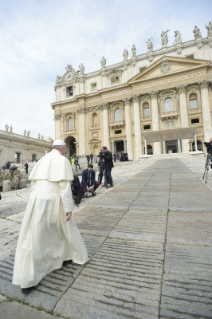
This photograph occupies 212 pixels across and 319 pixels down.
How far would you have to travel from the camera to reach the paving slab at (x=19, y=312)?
1286 millimetres

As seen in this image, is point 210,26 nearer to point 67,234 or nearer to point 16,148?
point 67,234

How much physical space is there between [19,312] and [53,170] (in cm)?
121

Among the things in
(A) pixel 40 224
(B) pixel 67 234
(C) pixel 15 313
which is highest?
(A) pixel 40 224

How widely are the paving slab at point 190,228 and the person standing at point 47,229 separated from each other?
1.37 metres

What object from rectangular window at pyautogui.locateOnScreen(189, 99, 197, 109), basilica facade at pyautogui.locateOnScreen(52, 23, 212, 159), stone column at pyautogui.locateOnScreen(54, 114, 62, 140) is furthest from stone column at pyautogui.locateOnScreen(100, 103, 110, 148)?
rectangular window at pyautogui.locateOnScreen(189, 99, 197, 109)

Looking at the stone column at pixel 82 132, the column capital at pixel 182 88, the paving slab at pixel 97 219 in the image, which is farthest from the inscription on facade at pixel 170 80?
the paving slab at pixel 97 219

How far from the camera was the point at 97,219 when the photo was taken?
3.30 m

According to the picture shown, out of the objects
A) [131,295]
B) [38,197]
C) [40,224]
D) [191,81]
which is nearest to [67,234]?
[40,224]

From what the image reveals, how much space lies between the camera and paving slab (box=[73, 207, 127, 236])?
9.15 ft

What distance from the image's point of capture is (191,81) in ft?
83.3

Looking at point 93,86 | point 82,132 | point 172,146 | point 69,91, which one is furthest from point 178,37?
point 82,132

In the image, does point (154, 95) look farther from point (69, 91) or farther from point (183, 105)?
point (69, 91)

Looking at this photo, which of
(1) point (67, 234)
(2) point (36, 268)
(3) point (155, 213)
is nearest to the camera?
(2) point (36, 268)

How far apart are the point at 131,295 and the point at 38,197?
1.23 metres
